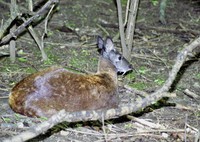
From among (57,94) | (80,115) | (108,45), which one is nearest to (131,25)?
(108,45)

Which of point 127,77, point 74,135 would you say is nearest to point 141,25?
point 127,77

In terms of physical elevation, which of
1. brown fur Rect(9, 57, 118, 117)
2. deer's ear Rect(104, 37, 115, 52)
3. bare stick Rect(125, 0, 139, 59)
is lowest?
brown fur Rect(9, 57, 118, 117)

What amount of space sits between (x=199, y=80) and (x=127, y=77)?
3.77 feet

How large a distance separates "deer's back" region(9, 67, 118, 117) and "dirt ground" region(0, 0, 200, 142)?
0.61 feet

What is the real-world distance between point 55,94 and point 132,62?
8.66ft

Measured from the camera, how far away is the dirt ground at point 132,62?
5.40 meters

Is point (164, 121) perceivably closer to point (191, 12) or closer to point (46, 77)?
point (46, 77)

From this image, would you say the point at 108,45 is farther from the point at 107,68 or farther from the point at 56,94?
the point at 56,94

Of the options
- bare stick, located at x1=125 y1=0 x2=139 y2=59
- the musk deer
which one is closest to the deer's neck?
the musk deer

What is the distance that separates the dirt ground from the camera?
213 inches

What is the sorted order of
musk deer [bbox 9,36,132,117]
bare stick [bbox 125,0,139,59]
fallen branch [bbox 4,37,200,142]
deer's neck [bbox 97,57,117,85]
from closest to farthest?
fallen branch [bbox 4,37,200,142]
musk deer [bbox 9,36,132,117]
deer's neck [bbox 97,57,117,85]
bare stick [bbox 125,0,139,59]

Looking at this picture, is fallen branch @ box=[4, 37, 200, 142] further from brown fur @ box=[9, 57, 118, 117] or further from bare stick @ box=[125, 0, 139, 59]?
bare stick @ box=[125, 0, 139, 59]

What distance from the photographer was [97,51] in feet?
26.5

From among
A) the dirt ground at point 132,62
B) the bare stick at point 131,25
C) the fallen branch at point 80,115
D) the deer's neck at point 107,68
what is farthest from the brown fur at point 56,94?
the bare stick at point 131,25
